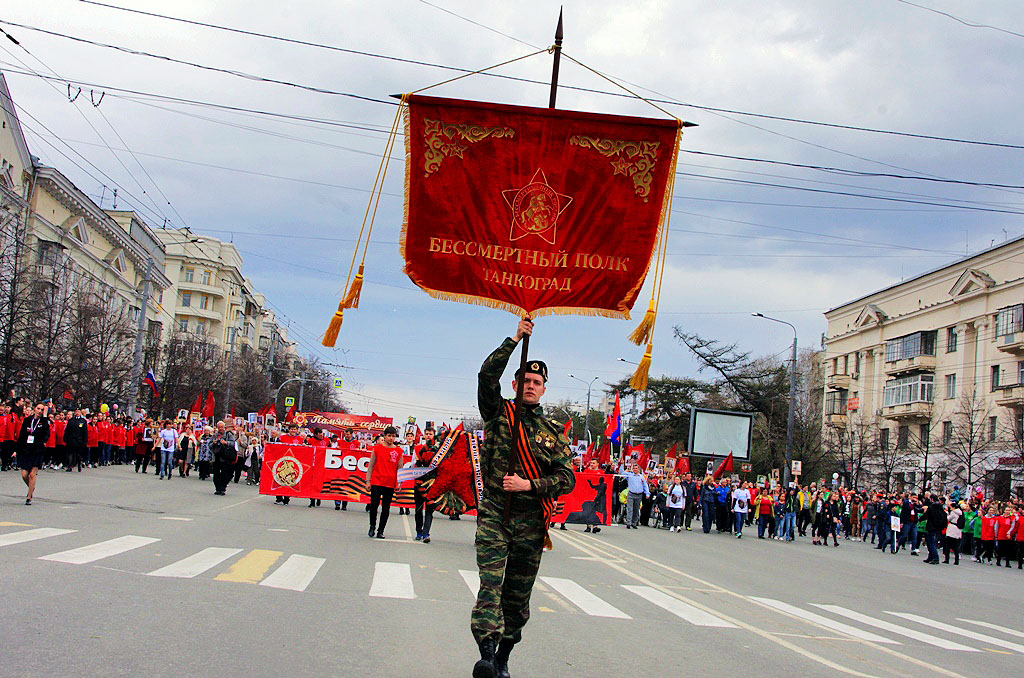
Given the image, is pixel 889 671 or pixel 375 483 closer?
pixel 889 671

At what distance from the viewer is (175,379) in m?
58.3

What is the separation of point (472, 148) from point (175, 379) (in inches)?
2102

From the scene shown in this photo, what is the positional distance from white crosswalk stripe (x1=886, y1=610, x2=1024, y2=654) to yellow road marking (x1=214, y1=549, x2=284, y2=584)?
7805 mm

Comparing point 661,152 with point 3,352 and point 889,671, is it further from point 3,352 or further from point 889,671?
point 3,352

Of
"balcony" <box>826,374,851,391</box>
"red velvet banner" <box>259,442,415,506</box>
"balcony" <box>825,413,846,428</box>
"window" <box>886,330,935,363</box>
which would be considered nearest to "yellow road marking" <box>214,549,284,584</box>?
"red velvet banner" <box>259,442,415,506</box>

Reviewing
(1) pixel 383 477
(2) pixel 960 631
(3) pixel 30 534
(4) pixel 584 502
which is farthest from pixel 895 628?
(4) pixel 584 502

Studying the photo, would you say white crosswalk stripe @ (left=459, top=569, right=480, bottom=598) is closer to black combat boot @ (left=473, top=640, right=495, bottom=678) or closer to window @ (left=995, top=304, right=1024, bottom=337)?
black combat boot @ (left=473, top=640, right=495, bottom=678)

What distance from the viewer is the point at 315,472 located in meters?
25.3

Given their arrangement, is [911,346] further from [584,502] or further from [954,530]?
[584,502]

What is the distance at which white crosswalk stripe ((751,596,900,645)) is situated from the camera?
10008mm

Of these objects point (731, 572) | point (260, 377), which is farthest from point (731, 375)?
point (731, 572)

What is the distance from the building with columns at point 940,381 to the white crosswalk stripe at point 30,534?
37042 millimetres

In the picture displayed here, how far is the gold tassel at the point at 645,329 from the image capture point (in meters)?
8.87

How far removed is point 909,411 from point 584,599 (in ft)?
174
